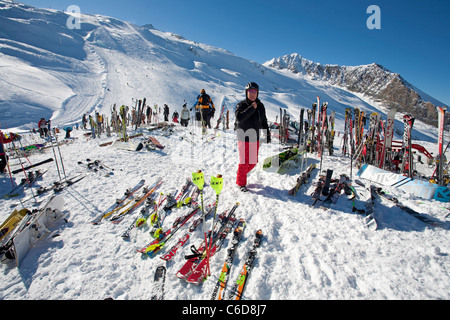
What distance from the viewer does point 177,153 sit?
765cm

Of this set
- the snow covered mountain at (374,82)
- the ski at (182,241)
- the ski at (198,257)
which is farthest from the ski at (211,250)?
the snow covered mountain at (374,82)

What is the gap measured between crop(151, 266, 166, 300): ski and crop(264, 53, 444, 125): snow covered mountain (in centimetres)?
10707

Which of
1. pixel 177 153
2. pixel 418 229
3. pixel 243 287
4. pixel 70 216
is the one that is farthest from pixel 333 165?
pixel 70 216

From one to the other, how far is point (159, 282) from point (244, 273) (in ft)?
3.38

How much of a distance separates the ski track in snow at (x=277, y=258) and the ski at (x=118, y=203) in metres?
0.13

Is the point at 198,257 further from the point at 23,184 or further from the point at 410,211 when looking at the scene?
the point at 23,184

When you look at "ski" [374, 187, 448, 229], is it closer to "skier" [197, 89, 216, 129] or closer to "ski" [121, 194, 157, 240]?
"ski" [121, 194, 157, 240]

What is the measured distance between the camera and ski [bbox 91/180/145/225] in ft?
11.8

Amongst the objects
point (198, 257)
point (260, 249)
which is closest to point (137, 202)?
point (198, 257)

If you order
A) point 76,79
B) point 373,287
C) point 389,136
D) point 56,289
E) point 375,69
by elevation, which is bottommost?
point 56,289

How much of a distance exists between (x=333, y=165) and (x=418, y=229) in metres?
2.94

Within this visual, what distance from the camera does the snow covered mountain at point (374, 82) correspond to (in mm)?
102312

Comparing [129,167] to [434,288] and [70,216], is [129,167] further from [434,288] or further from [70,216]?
[434,288]

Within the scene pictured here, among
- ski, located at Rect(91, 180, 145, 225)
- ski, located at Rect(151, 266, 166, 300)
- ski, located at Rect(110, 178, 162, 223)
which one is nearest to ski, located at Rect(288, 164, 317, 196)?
ski, located at Rect(151, 266, 166, 300)
